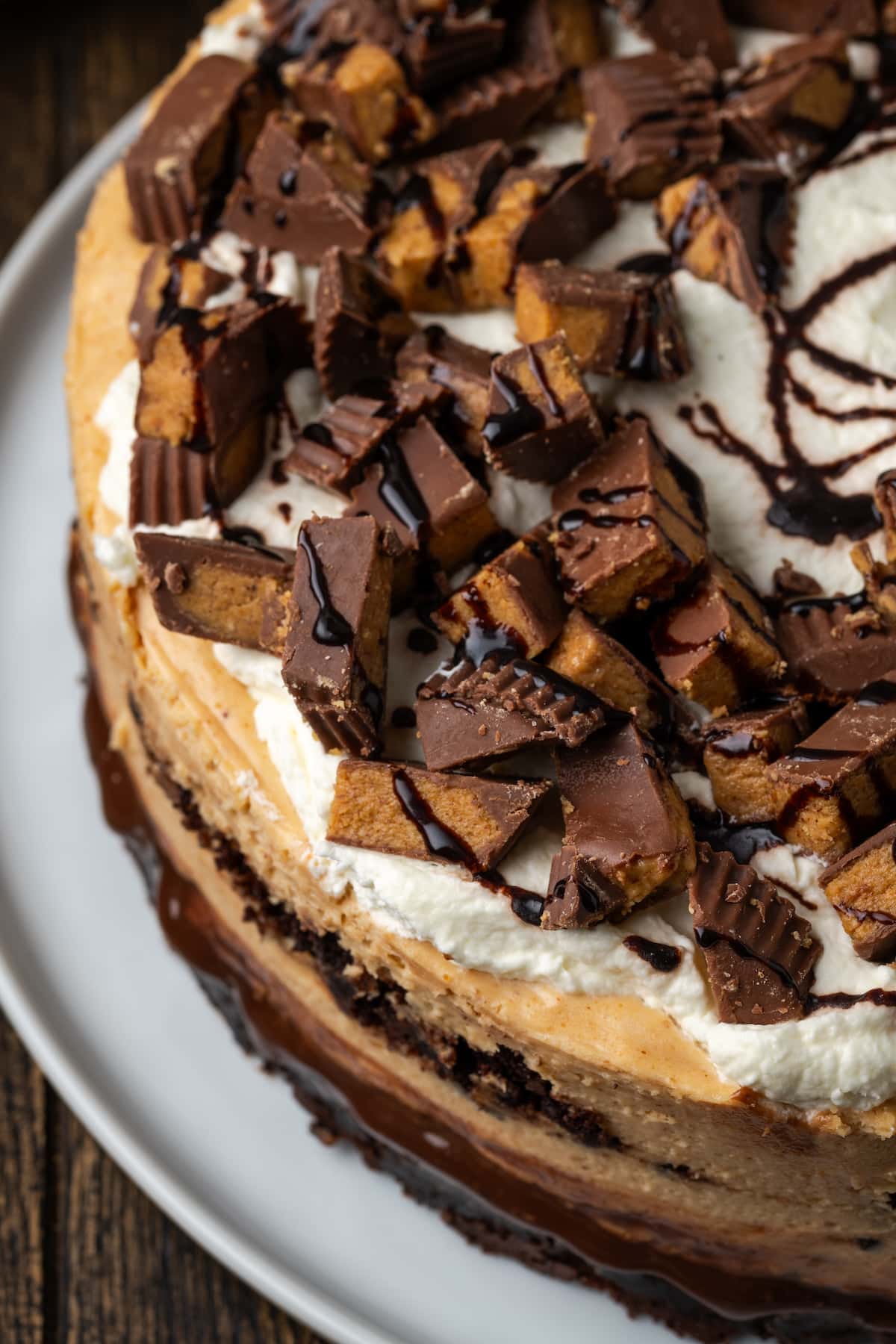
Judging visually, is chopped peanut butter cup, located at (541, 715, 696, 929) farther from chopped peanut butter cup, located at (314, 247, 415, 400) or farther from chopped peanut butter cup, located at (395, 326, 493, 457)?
chopped peanut butter cup, located at (314, 247, 415, 400)

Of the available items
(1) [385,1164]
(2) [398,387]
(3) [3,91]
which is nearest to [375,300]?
(2) [398,387]

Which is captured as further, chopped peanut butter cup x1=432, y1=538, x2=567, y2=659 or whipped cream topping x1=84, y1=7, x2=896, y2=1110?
chopped peanut butter cup x1=432, y1=538, x2=567, y2=659

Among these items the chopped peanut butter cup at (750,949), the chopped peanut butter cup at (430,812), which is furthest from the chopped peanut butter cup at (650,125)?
the chopped peanut butter cup at (750,949)

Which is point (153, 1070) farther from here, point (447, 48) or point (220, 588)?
point (447, 48)

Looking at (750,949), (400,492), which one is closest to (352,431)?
(400,492)

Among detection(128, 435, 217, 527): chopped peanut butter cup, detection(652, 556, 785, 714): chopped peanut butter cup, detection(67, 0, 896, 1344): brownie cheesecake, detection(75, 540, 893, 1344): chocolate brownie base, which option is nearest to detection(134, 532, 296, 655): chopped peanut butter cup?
detection(67, 0, 896, 1344): brownie cheesecake

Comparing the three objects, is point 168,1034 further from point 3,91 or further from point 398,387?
point 3,91
